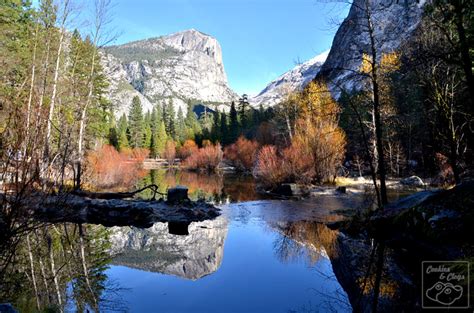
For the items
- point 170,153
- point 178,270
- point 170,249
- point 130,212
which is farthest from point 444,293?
point 170,153

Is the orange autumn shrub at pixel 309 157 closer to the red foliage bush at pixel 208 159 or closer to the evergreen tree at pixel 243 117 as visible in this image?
the red foliage bush at pixel 208 159

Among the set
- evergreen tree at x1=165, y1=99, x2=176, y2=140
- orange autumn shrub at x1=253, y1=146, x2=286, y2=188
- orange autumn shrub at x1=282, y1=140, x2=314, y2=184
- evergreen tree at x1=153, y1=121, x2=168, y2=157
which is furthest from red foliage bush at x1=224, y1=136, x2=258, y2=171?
evergreen tree at x1=165, y1=99, x2=176, y2=140

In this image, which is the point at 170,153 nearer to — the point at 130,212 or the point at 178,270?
the point at 130,212

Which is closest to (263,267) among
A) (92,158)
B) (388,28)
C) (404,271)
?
(404,271)

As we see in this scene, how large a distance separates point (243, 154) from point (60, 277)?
147 ft

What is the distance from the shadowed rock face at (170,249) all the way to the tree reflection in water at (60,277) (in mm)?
642

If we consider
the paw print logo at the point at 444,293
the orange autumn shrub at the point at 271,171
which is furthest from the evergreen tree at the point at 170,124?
the paw print logo at the point at 444,293

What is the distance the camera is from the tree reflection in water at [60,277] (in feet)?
17.0

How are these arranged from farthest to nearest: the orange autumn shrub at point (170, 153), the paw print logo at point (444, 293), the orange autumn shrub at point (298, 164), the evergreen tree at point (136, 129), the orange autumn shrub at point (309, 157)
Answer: the evergreen tree at point (136, 129) < the orange autumn shrub at point (170, 153) < the orange autumn shrub at point (309, 157) < the orange autumn shrub at point (298, 164) < the paw print logo at point (444, 293)

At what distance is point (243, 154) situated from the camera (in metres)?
50.8

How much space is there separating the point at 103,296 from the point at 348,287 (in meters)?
4.51

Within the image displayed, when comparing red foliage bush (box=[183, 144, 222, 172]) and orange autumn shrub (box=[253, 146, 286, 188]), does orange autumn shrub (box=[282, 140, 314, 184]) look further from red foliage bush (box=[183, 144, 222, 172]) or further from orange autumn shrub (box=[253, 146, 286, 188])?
red foliage bush (box=[183, 144, 222, 172])

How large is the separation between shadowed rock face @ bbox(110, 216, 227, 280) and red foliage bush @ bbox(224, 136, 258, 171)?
115 ft

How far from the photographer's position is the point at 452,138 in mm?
13297
